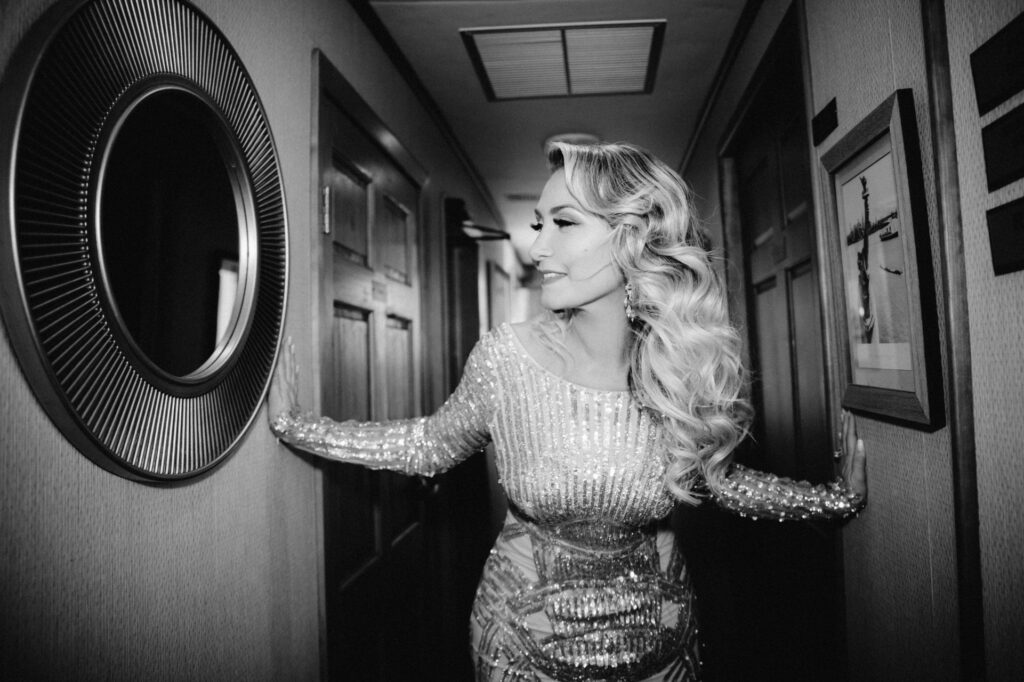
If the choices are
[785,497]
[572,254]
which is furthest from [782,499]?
[572,254]

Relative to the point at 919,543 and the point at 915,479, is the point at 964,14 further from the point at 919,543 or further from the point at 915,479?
the point at 919,543

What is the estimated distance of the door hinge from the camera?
5.28 ft

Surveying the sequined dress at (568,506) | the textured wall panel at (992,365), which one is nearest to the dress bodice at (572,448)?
the sequined dress at (568,506)

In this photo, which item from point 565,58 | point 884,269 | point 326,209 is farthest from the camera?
point 565,58

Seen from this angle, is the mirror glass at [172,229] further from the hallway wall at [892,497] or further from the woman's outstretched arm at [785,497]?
the hallway wall at [892,497]

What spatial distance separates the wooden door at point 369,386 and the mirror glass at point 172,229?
0.48 meters

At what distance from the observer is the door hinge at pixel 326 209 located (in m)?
1.61

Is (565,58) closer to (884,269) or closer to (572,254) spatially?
(572,254)

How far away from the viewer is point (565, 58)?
2479mm

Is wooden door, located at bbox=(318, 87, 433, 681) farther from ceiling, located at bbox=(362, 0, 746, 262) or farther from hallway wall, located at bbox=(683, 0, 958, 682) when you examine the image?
hallway wall, located at bbox=(683, 0, 958, 682)

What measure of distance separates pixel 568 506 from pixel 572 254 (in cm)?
53

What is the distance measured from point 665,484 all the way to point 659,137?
9.42 ft

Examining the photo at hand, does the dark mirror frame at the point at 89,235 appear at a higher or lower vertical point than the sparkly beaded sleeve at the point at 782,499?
higher

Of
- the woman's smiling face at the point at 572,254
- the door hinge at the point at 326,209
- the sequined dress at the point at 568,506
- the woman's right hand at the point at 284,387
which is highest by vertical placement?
the door hinge at the point at 326,209
